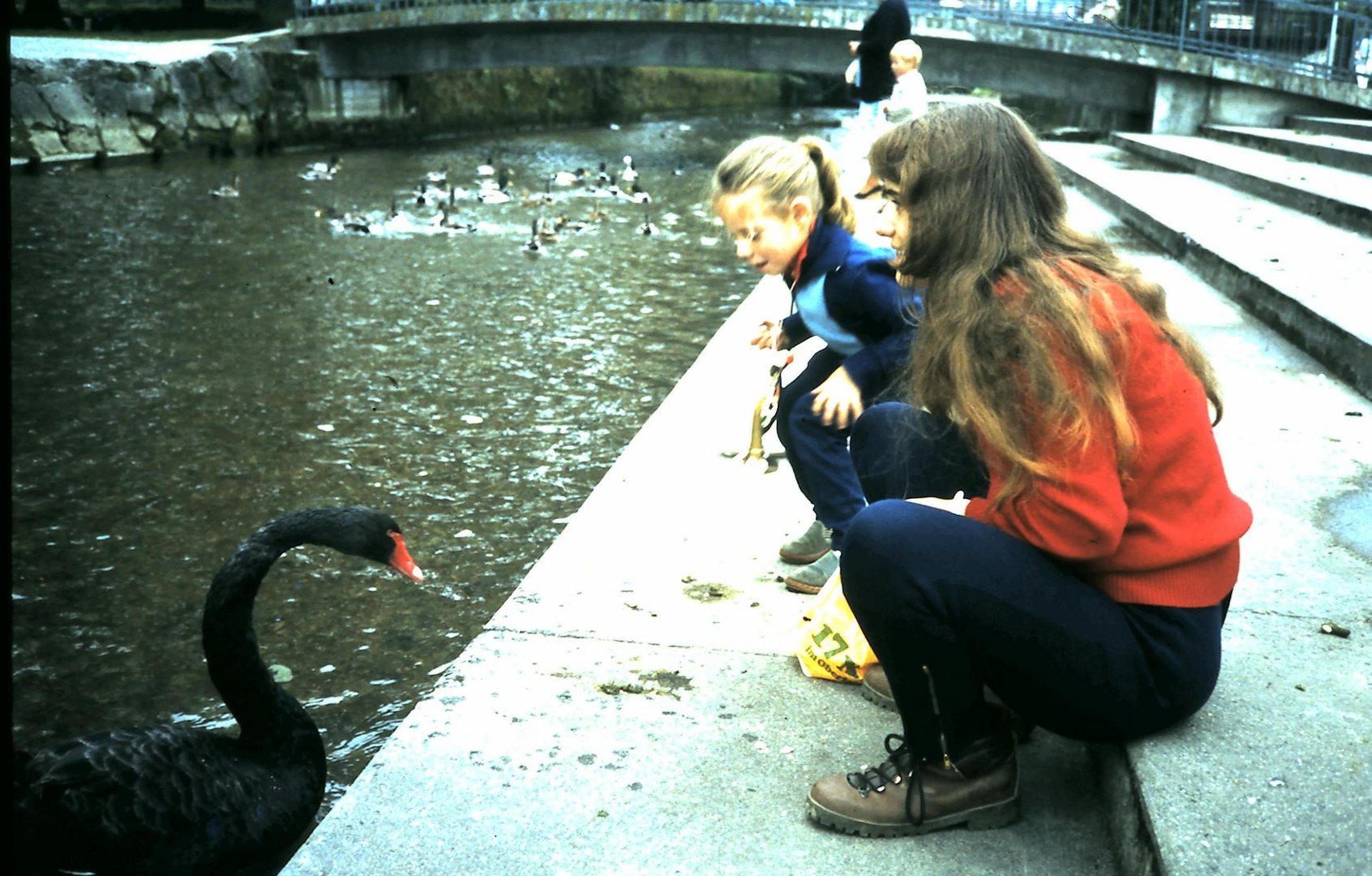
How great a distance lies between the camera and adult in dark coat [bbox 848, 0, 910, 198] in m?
9.65

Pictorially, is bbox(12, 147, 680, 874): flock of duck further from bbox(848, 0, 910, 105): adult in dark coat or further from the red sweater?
bbox(848, 0, 910, 105): adult in dark coat

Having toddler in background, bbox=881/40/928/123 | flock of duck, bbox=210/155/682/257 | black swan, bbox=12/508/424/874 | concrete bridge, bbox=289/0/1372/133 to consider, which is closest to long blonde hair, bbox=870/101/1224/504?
black swan, bbox=12/508/424/874

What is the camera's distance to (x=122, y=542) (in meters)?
4.54

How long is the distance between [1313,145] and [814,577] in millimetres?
8518

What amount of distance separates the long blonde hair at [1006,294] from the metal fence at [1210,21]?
12.8 metres

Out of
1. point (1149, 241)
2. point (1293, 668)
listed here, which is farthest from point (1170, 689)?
point (1149, 241)

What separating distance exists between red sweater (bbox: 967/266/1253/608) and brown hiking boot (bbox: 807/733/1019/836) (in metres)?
0.39

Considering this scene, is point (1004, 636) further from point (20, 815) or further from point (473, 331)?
point (473, 331)

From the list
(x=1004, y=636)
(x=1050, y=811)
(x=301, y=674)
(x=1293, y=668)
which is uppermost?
(x=1004, y=636)

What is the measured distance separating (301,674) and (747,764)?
1.72 m

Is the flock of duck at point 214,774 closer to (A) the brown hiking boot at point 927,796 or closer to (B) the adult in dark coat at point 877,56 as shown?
(A) the brown hiking boot at point 927,796

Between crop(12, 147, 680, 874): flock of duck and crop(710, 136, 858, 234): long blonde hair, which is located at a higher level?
crop(710, 136, 858, 234): long blonde hair

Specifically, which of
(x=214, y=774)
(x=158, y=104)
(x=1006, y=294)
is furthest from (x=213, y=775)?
(x=158, y=104)

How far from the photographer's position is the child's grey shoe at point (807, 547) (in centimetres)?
346
